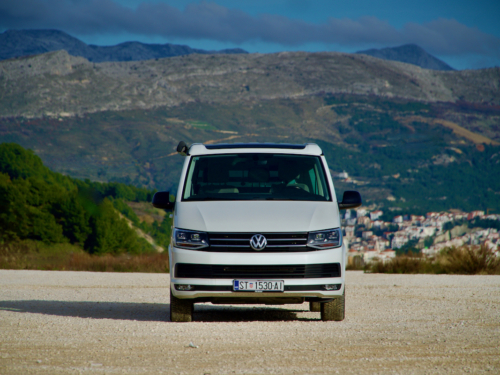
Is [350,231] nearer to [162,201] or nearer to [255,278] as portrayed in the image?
[162,201]

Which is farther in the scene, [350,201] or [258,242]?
[350,201]

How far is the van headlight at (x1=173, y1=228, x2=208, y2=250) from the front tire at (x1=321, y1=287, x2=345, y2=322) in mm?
1785

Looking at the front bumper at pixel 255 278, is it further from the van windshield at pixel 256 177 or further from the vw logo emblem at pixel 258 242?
the van windshield at pixel 256 177

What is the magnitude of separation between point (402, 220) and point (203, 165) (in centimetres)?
13699

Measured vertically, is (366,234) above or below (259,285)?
below

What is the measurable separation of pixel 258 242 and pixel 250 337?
1046 mm

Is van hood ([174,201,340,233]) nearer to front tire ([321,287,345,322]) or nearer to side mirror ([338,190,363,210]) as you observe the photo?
side mirror ([338,190,363,210])

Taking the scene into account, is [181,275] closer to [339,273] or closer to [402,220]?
[339,273]

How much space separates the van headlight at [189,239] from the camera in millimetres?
7238

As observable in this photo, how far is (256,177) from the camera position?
27.0ft

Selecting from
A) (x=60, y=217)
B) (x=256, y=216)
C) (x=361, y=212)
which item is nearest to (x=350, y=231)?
(x=361, y=212)

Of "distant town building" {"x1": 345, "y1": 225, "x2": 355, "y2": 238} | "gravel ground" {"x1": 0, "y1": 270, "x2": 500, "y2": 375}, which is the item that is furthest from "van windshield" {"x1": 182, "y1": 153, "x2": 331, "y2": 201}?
"distant town building" {"x1": 345, "y1": 225, "x2": 355, "y2": 238}

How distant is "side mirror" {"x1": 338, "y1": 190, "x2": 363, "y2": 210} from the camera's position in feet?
26.0

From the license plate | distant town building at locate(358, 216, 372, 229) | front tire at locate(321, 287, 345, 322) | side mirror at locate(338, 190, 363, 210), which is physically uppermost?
side mirror at locate(338, 190, 363, 210)
